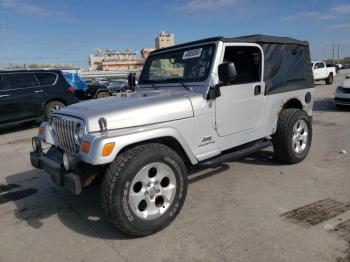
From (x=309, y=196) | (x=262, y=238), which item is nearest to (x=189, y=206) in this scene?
(x=262, y=238)

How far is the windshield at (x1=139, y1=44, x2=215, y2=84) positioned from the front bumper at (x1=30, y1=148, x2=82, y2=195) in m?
1.82

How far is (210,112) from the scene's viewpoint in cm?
395

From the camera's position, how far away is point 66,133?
3.63m

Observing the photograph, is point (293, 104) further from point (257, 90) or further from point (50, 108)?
point (50, 108)

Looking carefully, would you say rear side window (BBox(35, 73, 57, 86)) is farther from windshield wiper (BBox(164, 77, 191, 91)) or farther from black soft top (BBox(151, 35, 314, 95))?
windshield wiper (BBox(164, 77, 191, 91))

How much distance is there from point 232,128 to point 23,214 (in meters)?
2.90

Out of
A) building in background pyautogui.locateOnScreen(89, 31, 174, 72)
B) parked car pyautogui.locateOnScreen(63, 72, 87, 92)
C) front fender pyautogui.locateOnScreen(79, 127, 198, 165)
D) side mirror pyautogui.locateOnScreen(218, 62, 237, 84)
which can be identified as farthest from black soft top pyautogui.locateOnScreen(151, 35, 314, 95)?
building in background pyautogui.locateOnScreen(89, 31, 174, 72)

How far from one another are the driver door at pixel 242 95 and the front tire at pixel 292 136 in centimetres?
54

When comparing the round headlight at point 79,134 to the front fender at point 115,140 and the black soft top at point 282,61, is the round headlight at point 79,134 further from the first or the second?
the black soft top at point 282,61

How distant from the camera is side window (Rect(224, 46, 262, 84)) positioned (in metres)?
4.62

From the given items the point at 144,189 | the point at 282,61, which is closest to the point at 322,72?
the point at 282,61

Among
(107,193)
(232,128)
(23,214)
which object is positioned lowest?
(23,214)

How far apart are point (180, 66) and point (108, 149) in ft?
6.44

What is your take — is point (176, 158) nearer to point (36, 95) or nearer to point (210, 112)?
point (210, 112)
